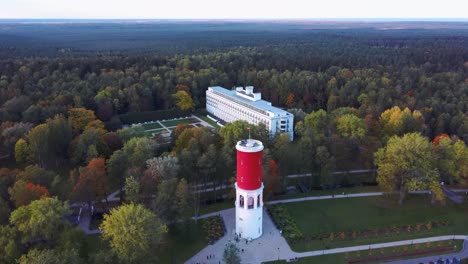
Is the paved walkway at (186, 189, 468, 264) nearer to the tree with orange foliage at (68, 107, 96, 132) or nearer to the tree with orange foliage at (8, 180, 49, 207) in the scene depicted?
the tree with orange foliage at (8, 180, 49, 207)

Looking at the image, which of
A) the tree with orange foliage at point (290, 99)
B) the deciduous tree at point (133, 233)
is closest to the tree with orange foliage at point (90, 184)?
the deciduous tree at point (133, 233)

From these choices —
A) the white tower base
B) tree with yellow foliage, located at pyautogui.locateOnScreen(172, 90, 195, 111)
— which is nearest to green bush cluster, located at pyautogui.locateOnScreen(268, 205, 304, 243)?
the white tower base

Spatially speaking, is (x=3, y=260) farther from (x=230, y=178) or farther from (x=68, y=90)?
(x=68, y=90)

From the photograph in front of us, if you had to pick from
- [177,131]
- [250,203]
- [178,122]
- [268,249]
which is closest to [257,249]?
[268,249]

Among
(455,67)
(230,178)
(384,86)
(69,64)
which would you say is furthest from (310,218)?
(455,67)

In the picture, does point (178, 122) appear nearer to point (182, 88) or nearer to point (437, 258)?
point (182, 88)
